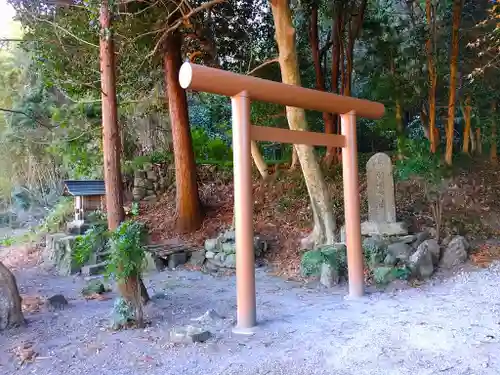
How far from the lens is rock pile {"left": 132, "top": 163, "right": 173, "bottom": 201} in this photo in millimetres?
10438

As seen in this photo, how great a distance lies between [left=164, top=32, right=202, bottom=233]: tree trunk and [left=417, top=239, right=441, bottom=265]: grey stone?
182 inches

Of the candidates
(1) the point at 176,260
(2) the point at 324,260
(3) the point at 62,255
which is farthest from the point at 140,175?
(2) the point at 324,260

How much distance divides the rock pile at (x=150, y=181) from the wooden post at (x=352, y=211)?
6.50 metres

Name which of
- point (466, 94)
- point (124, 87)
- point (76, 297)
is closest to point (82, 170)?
point (124, 87)

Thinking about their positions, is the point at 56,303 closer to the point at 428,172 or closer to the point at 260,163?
the point at 260,163

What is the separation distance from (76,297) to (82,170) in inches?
245

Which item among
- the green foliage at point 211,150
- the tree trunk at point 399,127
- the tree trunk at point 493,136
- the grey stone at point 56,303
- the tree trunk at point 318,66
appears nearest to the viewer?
the grey stone at point 56,303

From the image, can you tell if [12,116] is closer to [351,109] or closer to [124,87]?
[124,87]

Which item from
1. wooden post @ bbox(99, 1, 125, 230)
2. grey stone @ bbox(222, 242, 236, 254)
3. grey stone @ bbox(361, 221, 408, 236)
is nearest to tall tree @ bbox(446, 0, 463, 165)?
grey stone @ bbox(361, 221, 408, 236)

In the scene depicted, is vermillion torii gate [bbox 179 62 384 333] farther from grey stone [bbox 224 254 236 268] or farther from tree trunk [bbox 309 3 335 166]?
tree trunk [bbox 309 3 335 166]

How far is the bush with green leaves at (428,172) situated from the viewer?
6.77 metres

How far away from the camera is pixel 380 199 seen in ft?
22.2

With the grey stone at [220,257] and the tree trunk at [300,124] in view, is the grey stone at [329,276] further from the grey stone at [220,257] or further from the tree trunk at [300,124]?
the grey stone at [220,257]

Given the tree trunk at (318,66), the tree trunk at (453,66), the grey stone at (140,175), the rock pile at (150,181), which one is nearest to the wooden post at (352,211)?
the tree trunk at (453,66)
